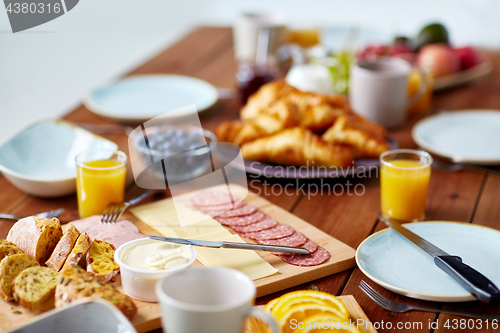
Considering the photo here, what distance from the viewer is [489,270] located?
1010mm

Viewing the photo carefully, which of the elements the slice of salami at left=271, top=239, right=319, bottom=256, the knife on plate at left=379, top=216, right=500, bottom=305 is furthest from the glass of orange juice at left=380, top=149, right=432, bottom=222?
the slice of salami at left=271, top=239, right=319, bottom=256

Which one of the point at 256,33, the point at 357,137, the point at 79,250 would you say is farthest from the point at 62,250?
the point at 256,33

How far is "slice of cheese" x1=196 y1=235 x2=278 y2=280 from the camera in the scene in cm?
102

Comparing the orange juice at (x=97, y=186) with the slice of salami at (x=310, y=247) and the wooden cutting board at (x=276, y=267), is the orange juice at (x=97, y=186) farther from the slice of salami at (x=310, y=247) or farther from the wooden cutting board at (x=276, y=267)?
the slice of salami at (x=310, y=247)

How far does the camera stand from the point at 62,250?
1.04 metres

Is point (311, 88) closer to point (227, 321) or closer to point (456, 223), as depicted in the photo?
point (456, 223)

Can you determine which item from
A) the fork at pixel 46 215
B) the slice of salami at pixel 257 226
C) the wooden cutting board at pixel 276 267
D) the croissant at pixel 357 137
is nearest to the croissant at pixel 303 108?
the croissant at pixel 357 137

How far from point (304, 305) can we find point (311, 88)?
3.92 ft

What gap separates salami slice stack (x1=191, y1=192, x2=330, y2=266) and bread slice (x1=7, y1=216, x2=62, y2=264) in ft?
1.19

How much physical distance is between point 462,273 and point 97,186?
83 cm

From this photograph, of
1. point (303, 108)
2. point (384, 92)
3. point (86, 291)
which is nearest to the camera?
point (86, 291)

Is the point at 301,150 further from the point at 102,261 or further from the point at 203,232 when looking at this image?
the point at 102,261

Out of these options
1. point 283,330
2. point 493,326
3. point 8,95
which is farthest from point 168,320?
point 8,95

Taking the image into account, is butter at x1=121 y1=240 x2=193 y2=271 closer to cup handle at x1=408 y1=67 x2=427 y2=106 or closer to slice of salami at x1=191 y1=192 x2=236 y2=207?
slice of salami at x1=191 y1=192 x2=236 y2=207
